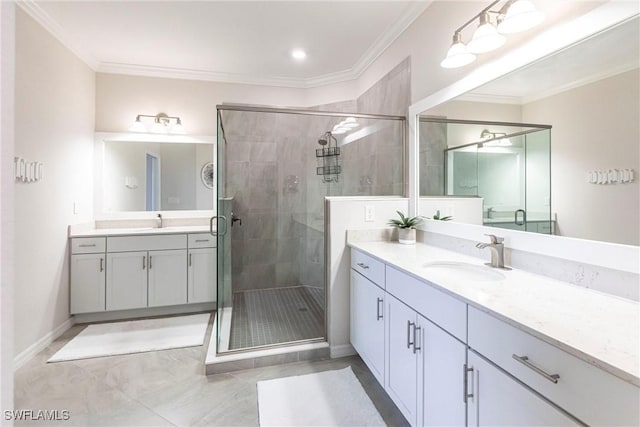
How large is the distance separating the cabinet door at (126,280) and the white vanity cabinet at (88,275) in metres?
0.07

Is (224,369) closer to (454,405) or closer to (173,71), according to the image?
(454,405)

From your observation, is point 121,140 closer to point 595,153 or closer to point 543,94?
point 543,94

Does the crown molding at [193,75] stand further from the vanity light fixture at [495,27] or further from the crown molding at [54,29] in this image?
the vanity light fixture at [495,27]

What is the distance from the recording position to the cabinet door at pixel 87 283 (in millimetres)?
2838

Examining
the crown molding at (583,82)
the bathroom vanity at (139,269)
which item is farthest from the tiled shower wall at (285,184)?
the crown molding at (583,82)

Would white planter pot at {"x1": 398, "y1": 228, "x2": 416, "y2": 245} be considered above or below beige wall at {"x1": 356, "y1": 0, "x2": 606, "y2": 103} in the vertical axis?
below

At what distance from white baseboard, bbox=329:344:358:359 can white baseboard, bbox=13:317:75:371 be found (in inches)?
89.0

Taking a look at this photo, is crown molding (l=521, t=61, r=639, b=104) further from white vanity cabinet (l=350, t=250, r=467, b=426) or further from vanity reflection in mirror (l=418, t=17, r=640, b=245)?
white vanity cabinet (l=350, t=250, r=467, b=426)

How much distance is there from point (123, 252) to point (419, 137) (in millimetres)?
2972

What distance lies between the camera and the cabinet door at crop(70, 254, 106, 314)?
9.31ft

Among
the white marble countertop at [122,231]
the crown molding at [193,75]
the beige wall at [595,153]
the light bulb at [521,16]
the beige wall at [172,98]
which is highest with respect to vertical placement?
the crown molding at [193,75]

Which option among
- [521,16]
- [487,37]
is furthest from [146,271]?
[521,16]

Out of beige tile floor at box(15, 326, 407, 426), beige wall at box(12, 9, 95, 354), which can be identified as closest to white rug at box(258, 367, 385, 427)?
beige tile floor at box(15, 326, 407, 426)

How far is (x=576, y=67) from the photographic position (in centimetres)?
123
